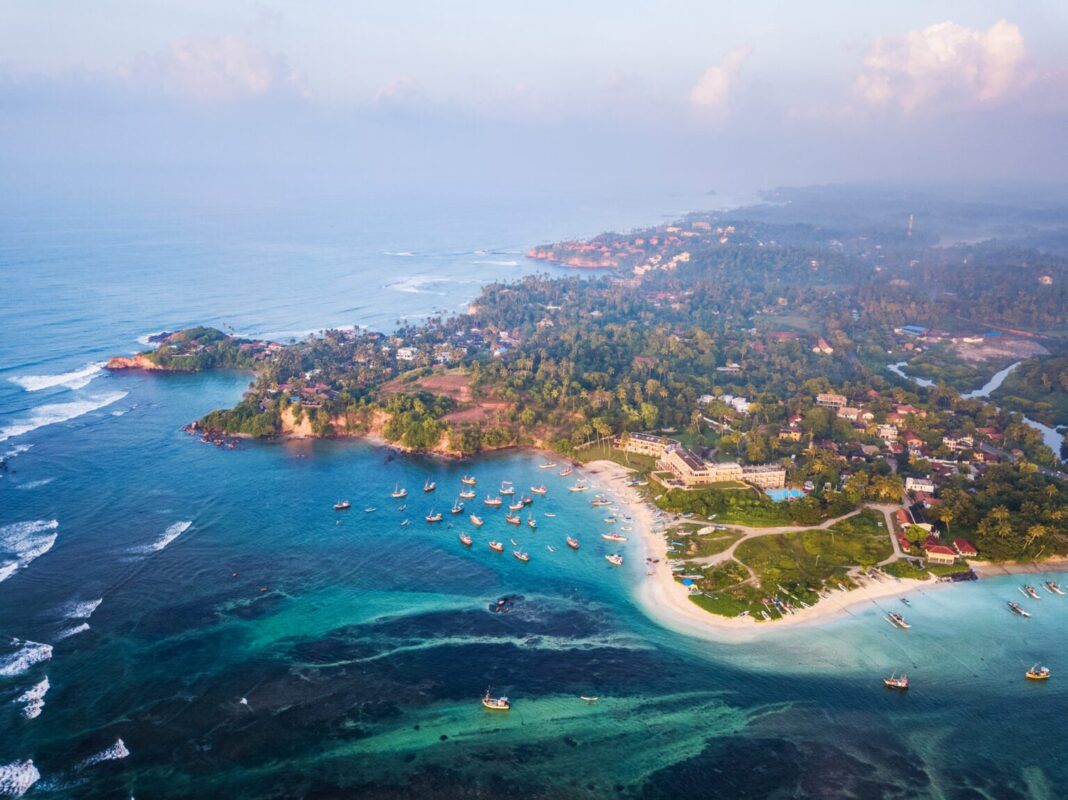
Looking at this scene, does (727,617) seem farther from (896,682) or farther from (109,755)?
(109,755)

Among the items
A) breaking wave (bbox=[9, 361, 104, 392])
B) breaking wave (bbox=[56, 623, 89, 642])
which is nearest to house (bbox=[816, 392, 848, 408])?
breaking wave (bbox=[56, 623, 89, 642])

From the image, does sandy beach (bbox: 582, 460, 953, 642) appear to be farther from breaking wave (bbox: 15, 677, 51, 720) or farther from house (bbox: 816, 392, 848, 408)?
house (bbox: 816, 392, 848, 408)

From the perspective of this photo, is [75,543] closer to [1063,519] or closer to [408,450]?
[408,450]

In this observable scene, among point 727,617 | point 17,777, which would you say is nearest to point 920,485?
point 727,617

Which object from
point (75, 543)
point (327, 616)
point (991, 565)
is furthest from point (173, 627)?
point (991, 565)

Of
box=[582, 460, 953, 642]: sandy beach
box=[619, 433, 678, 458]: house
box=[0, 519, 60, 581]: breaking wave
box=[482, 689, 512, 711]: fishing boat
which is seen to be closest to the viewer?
box=[482, 689, 512, 711]: fishing boat

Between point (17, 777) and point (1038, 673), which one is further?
point (1038, 673)
